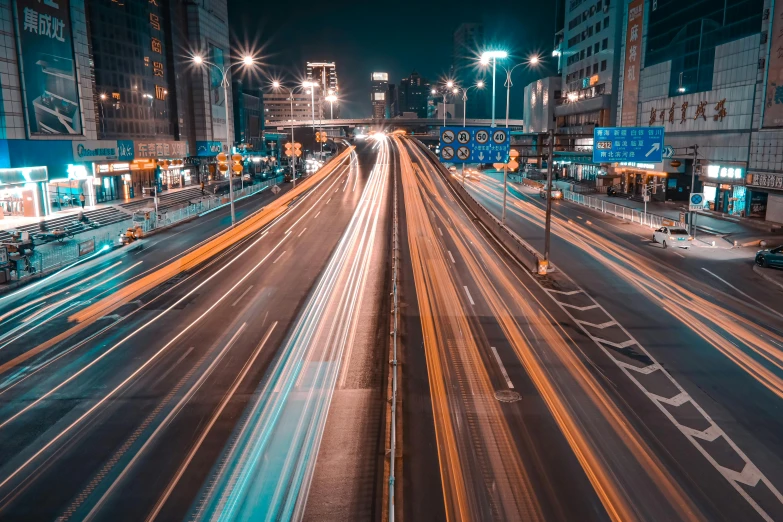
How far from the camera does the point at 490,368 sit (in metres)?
17.8

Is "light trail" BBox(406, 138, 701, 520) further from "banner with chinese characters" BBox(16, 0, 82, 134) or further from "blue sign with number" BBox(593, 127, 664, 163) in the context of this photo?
"banner with chinese characters" BBox(16, 0, 82, 134)

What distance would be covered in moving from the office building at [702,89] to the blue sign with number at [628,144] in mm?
4802

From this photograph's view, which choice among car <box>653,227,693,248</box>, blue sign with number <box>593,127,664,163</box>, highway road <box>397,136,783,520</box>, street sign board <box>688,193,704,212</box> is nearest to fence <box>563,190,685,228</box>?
street sign board <box>688,193,704,212</box>

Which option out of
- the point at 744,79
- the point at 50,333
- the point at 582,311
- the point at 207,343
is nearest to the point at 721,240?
the point at 744,79

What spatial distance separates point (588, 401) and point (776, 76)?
43.4 metres

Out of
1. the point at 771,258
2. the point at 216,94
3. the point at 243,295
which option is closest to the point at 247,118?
the point at 216,94

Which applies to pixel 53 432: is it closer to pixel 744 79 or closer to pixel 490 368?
pixel 490 368

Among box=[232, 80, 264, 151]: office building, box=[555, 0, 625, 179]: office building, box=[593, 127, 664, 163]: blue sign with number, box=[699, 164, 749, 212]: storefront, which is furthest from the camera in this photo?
box=[232, 80, 264, 151]: office building

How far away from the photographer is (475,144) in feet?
116

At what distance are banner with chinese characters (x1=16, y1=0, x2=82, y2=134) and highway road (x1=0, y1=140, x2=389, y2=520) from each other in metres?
22.1

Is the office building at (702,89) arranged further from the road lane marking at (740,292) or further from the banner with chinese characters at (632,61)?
the road lane marking at (740,292)

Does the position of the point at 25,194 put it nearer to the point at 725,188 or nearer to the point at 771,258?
the point at 771,258

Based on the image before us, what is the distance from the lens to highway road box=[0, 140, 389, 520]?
11.5 metres

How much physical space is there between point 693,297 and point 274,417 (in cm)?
2118
